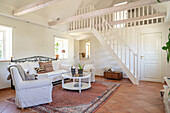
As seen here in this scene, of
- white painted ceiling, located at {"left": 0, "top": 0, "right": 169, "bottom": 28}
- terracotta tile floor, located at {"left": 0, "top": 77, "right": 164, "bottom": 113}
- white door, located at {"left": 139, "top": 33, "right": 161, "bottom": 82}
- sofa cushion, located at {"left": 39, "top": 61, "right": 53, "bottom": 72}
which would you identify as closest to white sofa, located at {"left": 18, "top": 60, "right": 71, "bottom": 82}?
sofa cushion, located at {"left": 39, "top": 61, "right": 53, "bottom": 72}

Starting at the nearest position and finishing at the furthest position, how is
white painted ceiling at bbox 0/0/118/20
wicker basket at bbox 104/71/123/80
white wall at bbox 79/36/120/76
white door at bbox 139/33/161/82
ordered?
white painted ceiling at bbox 0/0/118/20 → white door at bbox 139/33/161/82 → wicker basket at bbox 104/71/123/80 → white wall at bbox 79/36/120/76

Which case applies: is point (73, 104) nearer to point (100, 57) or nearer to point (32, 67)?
point (32, 67)

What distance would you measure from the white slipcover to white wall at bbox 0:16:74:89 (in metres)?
1.92

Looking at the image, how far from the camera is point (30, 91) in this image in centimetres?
237

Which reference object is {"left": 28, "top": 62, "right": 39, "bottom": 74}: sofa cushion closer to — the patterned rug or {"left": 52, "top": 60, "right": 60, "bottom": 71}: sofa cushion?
{"left": 52, "top": 60, "right": 60, "bottom": 71}: sofa cushion

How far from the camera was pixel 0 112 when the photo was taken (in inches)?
86.7

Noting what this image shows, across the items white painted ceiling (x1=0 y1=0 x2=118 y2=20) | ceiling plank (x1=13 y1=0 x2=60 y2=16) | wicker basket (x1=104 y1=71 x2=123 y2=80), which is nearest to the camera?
ceiling plank (x1=13 y1=0 x2=60 y2=16)

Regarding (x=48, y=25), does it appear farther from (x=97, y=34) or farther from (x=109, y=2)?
(x=109, y=2)

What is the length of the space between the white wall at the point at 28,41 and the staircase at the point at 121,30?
1.44m

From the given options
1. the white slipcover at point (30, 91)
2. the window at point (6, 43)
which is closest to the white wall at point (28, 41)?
the window at point (6, 43)

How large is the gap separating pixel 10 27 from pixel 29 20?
75 cm

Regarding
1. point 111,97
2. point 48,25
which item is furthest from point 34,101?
point 48,25

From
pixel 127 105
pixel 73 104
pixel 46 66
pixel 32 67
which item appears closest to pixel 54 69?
pixel 46 66

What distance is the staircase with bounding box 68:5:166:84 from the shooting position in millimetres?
4533
